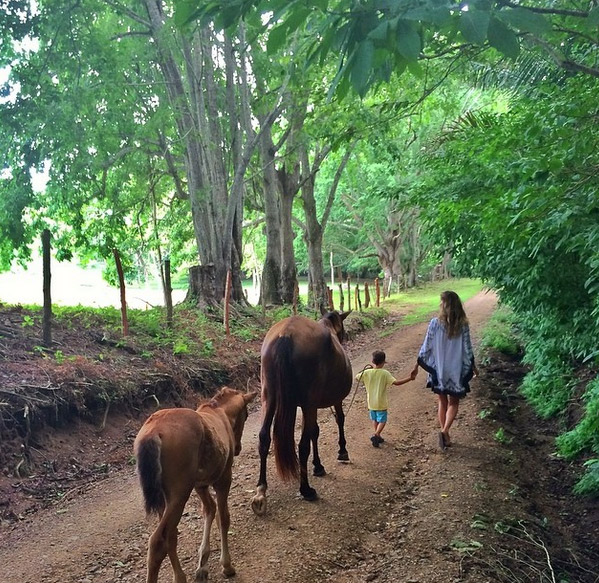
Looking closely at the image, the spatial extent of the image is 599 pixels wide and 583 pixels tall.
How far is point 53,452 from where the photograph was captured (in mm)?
6219

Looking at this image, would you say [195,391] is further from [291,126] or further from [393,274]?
[393,274]

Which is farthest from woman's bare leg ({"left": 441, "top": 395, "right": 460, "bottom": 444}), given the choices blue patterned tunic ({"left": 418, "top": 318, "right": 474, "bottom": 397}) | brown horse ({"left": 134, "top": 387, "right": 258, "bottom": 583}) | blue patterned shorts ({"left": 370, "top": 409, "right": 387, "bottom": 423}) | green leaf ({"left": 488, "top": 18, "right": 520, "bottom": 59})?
green leaf ({"left": 488, "top": 18, "right": 520, "bottom": 59})

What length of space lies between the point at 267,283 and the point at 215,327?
240 inches

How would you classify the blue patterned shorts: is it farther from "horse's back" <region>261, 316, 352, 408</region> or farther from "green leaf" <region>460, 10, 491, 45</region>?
"green leaf" <region>460, 10, 491, 45</region>

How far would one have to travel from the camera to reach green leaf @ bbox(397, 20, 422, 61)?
1.61 m

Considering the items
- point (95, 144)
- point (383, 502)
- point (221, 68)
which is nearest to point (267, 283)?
point (221, 68)

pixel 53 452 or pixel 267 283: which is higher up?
pixel 267 283

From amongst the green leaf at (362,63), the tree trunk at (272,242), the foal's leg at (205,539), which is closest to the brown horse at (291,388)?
the foal's leg at (205,539)

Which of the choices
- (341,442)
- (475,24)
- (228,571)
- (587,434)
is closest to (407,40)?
(475,24)

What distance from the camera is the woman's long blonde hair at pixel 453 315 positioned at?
6438 millimetres

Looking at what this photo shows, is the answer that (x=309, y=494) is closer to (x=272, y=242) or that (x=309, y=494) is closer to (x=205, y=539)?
(x=205, y=539)

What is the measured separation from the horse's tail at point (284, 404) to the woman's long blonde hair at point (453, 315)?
237cm

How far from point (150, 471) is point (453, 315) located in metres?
4.43

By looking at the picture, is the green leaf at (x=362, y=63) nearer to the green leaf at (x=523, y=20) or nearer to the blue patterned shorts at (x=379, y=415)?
the green leaf at (x=523, y=20)
